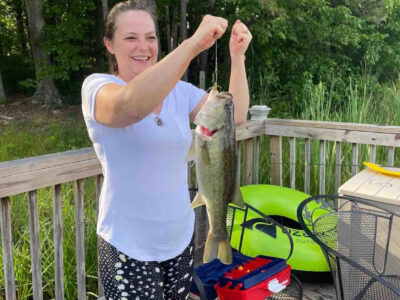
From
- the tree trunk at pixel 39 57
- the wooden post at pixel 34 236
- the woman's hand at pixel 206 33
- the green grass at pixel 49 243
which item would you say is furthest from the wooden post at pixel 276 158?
the tree trunk at pixel 39 57

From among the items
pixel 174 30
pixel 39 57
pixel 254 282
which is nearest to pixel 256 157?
pixel 254 282

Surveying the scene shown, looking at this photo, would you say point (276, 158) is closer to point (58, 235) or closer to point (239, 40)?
point (58, 235)

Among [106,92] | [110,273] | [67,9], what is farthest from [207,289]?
[67,9]

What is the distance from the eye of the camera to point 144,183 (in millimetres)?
1562

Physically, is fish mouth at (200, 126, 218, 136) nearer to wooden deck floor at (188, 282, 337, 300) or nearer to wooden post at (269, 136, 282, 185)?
wooden deck floor at (188, 282, 337, 300)

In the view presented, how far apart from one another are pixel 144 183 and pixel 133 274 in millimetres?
326

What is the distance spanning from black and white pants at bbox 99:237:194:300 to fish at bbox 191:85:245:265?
229 mm

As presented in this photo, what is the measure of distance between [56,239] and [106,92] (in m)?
1.28

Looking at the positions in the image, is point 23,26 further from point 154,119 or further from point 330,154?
point 154,119

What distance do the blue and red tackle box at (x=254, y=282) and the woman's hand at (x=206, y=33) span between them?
1.49m

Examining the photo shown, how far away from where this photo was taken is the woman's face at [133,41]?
1.62m

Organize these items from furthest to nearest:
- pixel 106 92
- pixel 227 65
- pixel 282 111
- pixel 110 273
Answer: pixel 227 65 < pixel 282 111 < pixel 110 273 < pixel 106 92

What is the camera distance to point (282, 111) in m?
9.68

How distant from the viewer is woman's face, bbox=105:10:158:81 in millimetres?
1619
